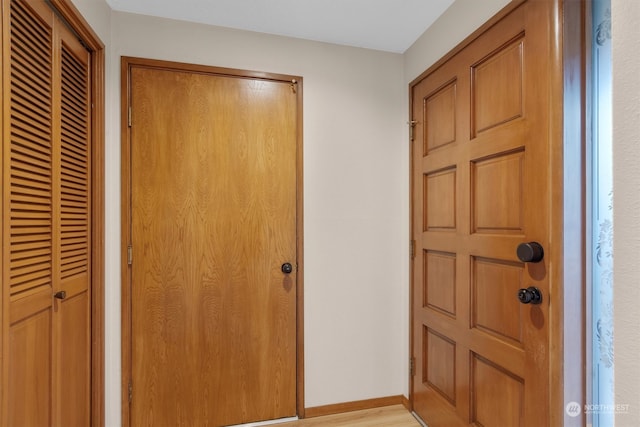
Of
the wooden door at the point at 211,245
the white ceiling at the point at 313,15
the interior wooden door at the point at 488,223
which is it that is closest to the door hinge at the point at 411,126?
the interior wooden door at the point at 488,223

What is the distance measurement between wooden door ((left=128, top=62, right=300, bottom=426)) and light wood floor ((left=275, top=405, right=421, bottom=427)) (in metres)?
0.15

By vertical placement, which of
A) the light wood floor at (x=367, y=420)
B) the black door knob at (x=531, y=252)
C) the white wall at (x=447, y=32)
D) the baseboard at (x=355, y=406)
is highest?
the white wall at (x=447, y=32)

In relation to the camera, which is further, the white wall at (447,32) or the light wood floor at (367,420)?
the light wood floor at (367,420)

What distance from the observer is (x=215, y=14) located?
1795 mm

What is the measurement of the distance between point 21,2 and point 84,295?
122 cm

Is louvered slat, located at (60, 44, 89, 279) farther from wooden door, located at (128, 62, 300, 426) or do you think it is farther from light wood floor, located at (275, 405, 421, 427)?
light wood floor, located at (275, 405, 421, 427)

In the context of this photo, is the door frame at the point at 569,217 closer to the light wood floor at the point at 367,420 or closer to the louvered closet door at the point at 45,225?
the light wood floor at the point at 367,420

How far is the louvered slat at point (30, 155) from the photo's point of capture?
3.69 ft

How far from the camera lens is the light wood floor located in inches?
77.7

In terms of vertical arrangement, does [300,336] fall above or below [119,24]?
below

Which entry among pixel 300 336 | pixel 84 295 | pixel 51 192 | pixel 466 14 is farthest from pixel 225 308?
pixel 466 14

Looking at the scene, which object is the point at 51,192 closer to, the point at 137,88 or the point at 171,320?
the point at 137,88

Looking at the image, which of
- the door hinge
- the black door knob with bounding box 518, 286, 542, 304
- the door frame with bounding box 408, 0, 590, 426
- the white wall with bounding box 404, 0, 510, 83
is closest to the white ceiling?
the white wall with bounding box 404, 0, 510, 83

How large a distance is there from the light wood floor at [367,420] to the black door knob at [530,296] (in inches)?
47.2
